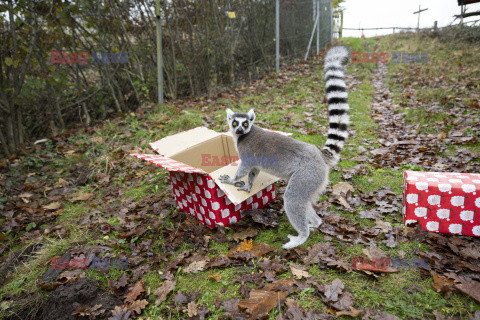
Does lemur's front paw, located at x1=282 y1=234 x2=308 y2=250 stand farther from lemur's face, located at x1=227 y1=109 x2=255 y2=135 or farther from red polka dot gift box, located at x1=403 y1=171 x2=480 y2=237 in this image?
lemur's face, located at x1=227 y1=109 x2=255 y2=135

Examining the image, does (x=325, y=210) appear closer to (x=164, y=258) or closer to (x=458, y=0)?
(x=164, y=258)

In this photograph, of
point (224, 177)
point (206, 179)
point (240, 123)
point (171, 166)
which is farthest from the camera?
Result: point (240, 123)

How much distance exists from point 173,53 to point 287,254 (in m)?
6.88

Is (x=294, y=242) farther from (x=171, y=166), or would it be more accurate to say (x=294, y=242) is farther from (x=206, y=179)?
(x=171, y=166)

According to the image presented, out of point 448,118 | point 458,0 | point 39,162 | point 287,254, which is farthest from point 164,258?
point 458,0

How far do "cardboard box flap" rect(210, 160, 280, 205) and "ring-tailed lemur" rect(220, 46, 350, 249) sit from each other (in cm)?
7

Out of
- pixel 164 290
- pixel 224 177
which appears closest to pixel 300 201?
pixel 224 177

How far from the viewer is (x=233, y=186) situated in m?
3.02

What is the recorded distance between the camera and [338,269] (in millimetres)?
2531

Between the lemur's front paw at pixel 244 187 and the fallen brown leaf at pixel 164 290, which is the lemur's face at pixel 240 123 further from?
the fallen brown leaf at pixel 164 290

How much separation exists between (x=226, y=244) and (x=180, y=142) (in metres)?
1.64

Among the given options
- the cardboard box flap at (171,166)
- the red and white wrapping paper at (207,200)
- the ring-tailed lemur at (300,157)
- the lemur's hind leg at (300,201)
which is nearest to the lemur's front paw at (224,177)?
the ring-tailed lemur at (300,157)

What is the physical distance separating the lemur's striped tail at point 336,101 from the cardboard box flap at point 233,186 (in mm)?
775

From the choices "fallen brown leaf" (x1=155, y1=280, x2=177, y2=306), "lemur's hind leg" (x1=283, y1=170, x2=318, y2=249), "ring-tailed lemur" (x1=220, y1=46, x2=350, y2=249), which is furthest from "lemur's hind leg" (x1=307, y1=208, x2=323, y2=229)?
"fallen brown leaf" (x1=155, y1=280, x2=177, y2=306)
